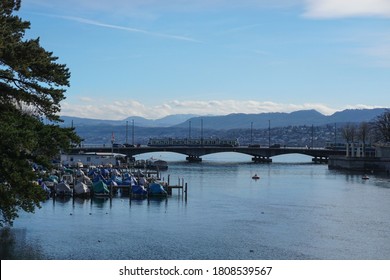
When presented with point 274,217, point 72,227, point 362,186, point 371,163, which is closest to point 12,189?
point 72,227

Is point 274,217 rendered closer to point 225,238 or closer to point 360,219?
point 360,219

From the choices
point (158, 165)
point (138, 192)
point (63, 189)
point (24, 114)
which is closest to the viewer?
point (24, 114)

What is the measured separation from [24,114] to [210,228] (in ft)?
86.4

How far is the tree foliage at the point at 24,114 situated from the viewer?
2997cm

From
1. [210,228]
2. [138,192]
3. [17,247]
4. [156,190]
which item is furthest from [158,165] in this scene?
[17,247]

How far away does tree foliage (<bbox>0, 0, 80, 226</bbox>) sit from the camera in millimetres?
29969

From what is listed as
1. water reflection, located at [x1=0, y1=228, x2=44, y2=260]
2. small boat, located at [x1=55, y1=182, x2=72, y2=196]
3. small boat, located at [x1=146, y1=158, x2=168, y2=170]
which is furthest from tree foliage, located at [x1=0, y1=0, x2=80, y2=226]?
small boat, located at [x1=146, y1=158, x2=168, y2=170]

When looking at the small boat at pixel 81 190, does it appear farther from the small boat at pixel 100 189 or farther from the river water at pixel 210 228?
the river water at pixel 210 228

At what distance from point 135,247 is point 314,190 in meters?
55.8

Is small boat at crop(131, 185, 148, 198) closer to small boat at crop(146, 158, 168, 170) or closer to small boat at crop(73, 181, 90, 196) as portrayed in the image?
small boat at crop(73, 181, 90, 196)

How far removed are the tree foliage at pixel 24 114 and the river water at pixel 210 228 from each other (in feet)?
40.6

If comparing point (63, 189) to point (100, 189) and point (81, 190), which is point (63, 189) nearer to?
point (81, 190)

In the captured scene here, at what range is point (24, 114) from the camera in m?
34.8

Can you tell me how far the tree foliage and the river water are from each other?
487 inches
